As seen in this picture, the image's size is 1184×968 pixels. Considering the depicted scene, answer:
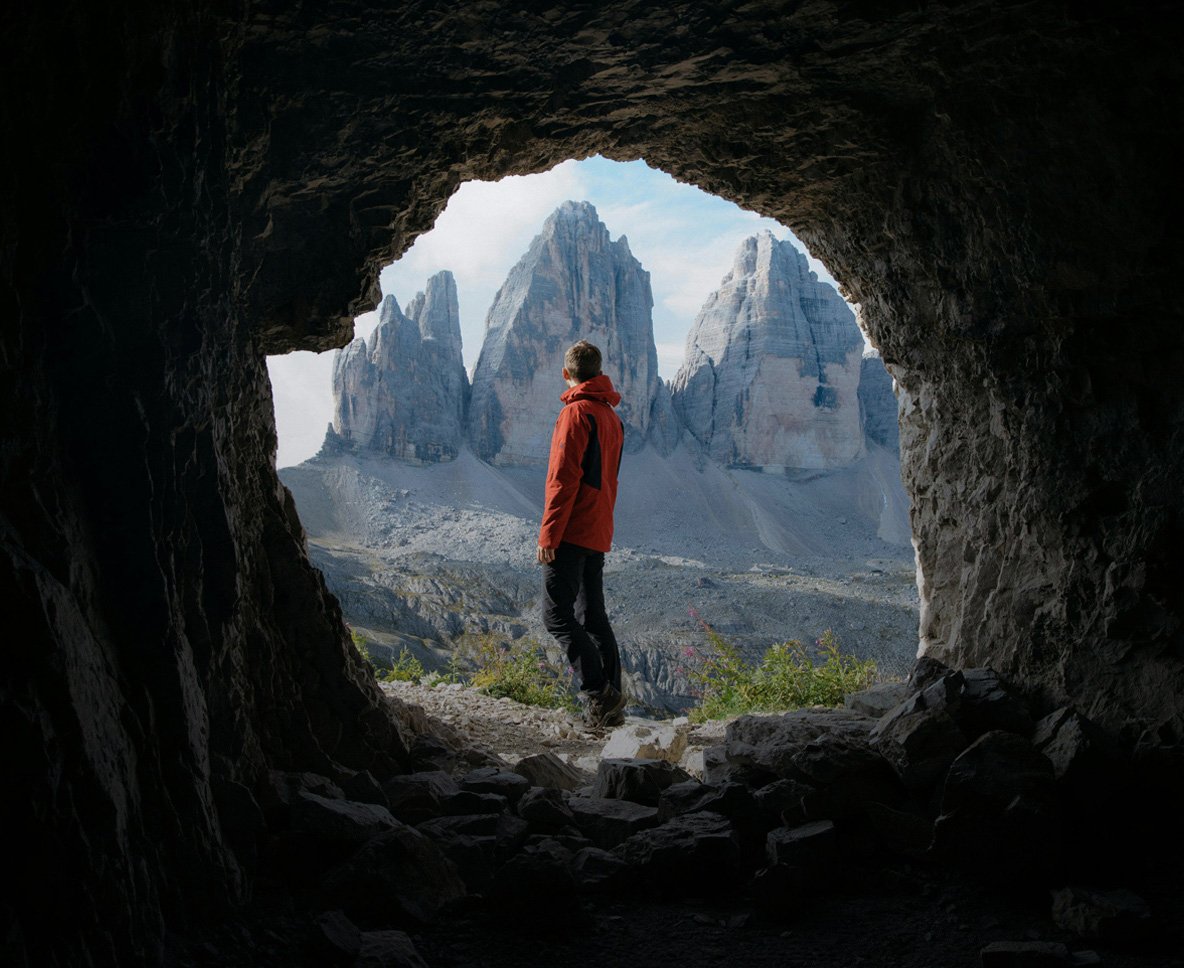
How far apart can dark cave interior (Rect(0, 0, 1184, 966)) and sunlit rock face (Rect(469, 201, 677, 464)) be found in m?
58.0

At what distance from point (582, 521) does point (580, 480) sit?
0.25m

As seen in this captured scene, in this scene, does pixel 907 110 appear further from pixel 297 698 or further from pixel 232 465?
pixel 297 698

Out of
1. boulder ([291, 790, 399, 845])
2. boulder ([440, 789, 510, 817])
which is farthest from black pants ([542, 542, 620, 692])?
boulder ([291, 790, 399, 845])

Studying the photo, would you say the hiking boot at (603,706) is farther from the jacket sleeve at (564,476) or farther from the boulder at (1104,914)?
the boulder at (1104,914)

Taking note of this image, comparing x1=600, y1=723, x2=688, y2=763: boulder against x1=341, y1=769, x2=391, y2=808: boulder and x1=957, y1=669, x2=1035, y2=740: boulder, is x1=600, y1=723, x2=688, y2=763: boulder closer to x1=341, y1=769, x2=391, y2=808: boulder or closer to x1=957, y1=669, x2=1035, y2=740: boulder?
x1=341, y1=769, x2=391, y2=808: boulder

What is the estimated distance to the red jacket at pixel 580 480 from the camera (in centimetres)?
524

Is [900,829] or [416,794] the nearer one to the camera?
[900,829]

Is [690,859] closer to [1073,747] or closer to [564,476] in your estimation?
[1073,747]

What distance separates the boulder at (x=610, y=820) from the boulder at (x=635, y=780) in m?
0.17

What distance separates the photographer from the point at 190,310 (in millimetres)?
2701

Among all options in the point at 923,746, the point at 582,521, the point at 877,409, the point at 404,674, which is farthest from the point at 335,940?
the point at 877,409

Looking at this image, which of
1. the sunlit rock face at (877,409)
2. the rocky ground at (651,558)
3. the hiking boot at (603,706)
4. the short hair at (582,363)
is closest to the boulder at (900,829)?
the hiking boot at (603,706)

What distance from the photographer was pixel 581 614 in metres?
5.61

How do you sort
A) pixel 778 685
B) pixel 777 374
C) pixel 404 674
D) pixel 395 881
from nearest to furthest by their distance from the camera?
1. pixel 395 881
2. pixel 778 685
3. pixel 404 674
4. pixel 777 374
